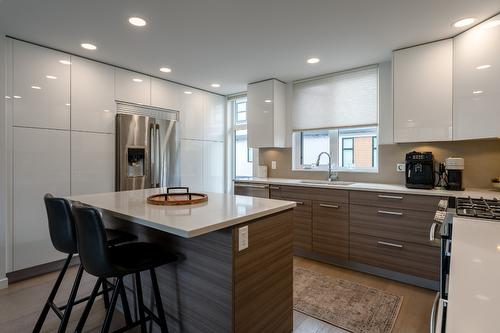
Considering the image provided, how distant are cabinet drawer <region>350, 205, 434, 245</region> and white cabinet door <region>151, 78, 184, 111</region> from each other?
3012 mm

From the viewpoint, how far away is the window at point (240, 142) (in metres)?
5.06

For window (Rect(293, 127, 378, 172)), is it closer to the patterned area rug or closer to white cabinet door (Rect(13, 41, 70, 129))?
the patterned area rug

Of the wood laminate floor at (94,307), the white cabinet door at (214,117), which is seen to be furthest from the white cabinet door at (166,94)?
the wood laminate floor at (94,307)

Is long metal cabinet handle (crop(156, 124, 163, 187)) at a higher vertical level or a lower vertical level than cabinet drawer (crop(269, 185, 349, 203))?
higher

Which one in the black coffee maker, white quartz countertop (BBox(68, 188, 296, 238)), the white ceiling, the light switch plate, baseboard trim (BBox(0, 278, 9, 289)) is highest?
the white ceiling

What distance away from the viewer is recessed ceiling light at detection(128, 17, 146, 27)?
240 centimetres

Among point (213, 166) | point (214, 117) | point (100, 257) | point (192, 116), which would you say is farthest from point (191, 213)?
point (214, 117)

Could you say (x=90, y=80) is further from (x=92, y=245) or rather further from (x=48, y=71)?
(x=92, y=245)

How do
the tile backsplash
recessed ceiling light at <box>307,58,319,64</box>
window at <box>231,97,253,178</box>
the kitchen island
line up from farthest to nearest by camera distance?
window at <box>231,97,253,178</box> < recessed ceiling light at <box>307,58,319,64</box> < the tile backsplash < the kitchen island

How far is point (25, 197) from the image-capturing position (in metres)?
2.83

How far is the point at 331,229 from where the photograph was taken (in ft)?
10.3

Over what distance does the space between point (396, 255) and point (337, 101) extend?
6.88ft

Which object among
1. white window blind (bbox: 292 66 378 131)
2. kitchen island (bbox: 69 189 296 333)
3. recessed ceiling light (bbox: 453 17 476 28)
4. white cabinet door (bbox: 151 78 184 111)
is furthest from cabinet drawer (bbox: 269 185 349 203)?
white cabinet door (bbox: 151 78 184 111)

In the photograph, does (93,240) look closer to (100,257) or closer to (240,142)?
(100,257)
